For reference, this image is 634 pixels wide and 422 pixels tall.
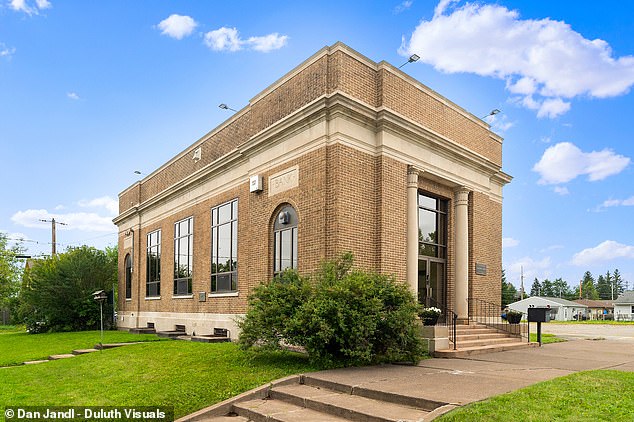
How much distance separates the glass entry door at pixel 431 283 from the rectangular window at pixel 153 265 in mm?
14015

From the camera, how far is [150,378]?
1007cm

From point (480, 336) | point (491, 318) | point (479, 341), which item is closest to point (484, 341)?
point (479, 341)

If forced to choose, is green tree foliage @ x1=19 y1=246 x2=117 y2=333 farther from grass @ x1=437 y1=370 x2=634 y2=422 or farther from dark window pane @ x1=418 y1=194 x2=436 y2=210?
grass @ x1=437 y1=370 x2=634 y2=422

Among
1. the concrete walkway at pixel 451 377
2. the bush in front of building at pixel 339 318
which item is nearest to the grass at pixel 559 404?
the concrete walkway at pixel 451 377

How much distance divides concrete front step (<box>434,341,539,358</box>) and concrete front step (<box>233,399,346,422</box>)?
529cm

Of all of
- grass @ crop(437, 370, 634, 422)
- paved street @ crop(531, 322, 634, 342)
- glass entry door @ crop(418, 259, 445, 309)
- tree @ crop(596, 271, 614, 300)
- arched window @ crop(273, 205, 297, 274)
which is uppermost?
arched window @ crop(273, 205, 297, 274)

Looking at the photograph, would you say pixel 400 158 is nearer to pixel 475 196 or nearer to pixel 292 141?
pixel 292 141

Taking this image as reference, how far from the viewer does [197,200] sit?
2161 cm

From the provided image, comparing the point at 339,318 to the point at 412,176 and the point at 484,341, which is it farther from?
the point at 484,341

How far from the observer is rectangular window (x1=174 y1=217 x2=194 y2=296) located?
71.7ft

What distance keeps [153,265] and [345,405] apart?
2012 cm

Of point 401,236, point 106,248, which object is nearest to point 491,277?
point 401,236

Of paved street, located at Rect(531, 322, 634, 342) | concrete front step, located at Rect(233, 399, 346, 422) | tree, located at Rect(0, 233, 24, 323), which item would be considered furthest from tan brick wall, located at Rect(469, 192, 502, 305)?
tree, located at Rect(0, 233, 24, 323)

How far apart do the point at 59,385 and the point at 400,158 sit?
9.89 metres
